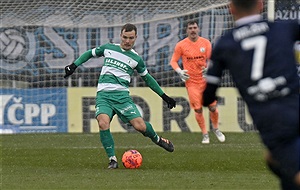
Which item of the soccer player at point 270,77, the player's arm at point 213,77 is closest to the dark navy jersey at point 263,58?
the soccer player at point 270,77

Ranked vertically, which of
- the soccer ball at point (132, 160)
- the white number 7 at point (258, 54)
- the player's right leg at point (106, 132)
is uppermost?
the white number 7 at point (258, 54)

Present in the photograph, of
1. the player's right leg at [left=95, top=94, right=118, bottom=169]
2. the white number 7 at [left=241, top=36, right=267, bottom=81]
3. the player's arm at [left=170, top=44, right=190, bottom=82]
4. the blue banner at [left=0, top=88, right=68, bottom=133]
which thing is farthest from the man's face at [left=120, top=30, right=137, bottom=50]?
the blue banner at [left=0, top=88, right=68, bottom=133]

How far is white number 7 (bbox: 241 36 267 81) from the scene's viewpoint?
18.5 ft

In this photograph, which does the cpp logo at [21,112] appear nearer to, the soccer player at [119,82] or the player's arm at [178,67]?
the player's arm at [178,67]

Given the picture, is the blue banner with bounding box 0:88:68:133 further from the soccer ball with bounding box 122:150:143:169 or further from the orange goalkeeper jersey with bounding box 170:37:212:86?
the soccer ball with bounding box 122:150:143:169

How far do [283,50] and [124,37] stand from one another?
662cm

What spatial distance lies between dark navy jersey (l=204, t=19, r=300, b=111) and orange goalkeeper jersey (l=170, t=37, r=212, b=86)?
10.6 metres

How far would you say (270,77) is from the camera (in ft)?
18.5

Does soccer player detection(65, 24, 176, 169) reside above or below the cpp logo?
above

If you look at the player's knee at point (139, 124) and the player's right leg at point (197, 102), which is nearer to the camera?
the player's knee at point (139, 124)

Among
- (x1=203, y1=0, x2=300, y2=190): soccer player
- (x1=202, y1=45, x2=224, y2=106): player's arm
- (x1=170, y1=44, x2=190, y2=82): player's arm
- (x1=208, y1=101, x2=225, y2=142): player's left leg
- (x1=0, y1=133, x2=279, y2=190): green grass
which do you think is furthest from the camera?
(x1=208, y1=101, x2=225, y2=142): player's left leg

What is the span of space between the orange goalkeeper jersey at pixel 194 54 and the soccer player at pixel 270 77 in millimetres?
10614

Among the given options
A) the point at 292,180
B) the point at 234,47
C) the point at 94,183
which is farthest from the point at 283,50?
the point at 94,183

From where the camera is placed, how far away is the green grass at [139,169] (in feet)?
33.3
